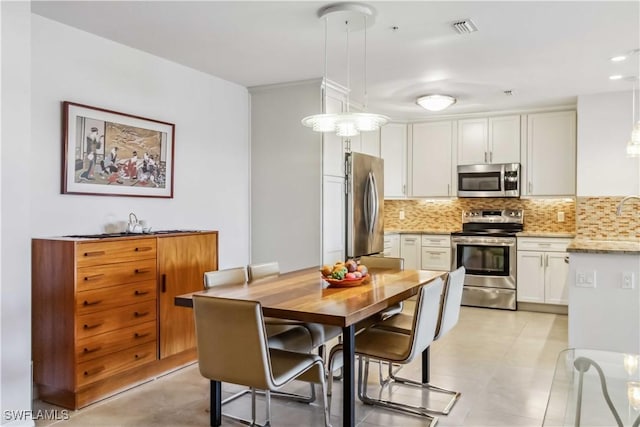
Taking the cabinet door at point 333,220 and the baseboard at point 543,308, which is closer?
the cabinet door at point 333,220

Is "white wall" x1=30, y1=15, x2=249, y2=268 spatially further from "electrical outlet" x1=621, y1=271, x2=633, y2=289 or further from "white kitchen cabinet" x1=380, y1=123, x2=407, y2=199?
"electrical outlet" x1=621, y1=271, x2=633, y2=289

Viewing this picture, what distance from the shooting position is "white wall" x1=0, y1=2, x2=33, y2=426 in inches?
100

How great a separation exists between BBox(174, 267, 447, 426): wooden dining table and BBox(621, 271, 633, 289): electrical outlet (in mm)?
1369

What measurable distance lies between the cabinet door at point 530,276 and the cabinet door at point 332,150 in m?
2.48

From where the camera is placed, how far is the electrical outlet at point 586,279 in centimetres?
→ 350

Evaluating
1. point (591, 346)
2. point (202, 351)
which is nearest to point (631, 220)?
point (591, 346)

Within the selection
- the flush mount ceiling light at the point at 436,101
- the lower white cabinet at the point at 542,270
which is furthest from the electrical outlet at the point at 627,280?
the flush mount ceiling light at the point at 436,101

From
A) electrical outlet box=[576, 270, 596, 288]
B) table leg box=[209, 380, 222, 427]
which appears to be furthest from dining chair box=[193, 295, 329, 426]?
electrical outlet box=[576, 270, 596, 288]

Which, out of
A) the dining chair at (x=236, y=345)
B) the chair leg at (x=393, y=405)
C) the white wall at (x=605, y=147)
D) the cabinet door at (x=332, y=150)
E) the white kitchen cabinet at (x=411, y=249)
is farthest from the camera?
the white kitchen cabinet at (x=411, y=249)

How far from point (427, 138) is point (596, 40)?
9.94 feet

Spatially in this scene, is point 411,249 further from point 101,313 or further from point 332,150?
point 101,313

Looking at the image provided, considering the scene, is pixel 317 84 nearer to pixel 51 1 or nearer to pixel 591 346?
pixel 51 1

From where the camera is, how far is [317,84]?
4746 millimetres

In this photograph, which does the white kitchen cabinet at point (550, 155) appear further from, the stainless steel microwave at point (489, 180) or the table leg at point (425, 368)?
the table leg at point (425, 368)
